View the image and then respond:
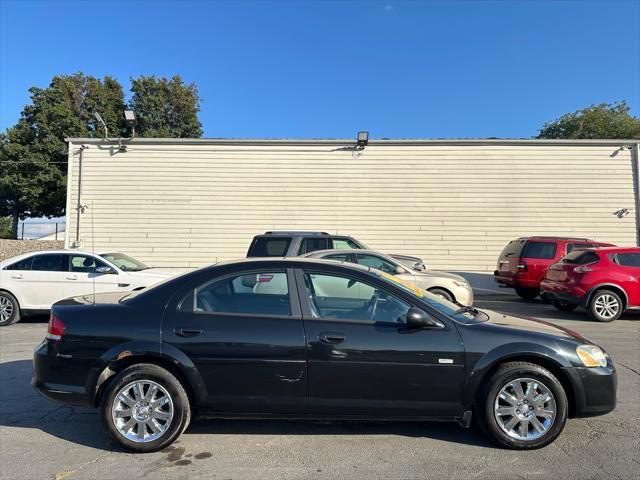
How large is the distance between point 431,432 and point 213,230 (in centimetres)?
1370

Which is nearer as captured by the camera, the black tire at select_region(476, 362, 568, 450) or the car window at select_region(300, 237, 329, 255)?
the black tire at select_region(476, 362, 568, 450)

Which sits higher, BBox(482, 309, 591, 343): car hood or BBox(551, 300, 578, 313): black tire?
BBox(482, 309, 591, 343): car hood

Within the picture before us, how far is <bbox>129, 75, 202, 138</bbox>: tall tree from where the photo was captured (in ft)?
122

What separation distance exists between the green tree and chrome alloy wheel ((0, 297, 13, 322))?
38455 millimetres

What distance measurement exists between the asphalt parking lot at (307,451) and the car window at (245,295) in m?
1.09

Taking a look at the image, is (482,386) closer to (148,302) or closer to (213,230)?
(148,302)

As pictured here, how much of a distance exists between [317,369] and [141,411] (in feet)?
4.70

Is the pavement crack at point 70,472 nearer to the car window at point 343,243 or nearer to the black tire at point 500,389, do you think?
the black tire at point 500,389

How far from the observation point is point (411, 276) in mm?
8906

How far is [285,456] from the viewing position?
3430 mm

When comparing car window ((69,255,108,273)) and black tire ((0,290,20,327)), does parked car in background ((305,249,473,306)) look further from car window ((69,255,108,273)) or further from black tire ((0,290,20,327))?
black tire ((0,290,20,327))

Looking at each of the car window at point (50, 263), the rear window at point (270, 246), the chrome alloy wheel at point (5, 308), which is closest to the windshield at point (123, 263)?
the car window at point (50, 263)

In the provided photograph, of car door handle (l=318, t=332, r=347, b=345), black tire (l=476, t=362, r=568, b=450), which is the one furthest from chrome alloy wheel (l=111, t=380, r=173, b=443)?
black tire (l=476, t=362, r=568, b=450)

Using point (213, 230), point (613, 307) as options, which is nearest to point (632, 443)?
point (613, 307)
